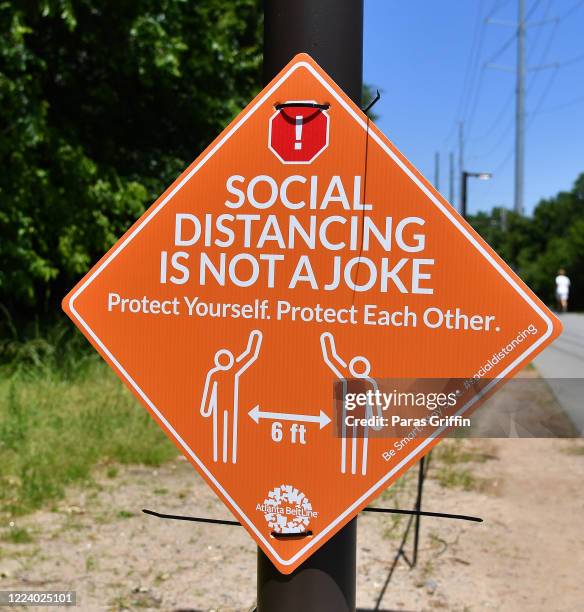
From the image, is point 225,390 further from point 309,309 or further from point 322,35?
point 322,35

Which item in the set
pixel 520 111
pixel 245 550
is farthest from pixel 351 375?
pixel 520 111

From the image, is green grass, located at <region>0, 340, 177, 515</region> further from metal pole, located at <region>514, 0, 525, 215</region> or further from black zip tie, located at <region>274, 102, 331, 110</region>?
metal pole, located at <region>514, 0, 525, 215</region>

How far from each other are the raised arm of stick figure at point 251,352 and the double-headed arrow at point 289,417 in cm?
10

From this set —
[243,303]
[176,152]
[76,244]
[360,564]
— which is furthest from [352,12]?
[176,152]

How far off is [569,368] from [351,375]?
1010 cm

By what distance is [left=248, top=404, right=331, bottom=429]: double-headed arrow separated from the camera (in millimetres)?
1667

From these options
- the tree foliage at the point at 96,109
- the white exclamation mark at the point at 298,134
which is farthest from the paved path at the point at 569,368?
the tree foliage at the point at 96,109

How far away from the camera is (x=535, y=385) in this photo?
75.1 inches

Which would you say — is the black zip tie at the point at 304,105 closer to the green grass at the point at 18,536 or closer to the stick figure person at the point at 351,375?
the stick figure person at the point at 351,375

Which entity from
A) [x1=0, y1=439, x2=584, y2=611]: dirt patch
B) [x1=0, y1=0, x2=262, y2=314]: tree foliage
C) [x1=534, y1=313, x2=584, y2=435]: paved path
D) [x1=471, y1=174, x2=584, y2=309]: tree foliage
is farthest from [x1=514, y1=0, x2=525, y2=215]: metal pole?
[x1=0, y1=439, x2=584, y2=611]: dirt patch

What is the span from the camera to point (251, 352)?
67.4 inches

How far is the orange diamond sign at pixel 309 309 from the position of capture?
164 centimetres

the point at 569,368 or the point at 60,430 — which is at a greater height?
the point at 569,368

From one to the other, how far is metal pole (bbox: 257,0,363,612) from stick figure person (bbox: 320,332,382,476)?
0.17m
